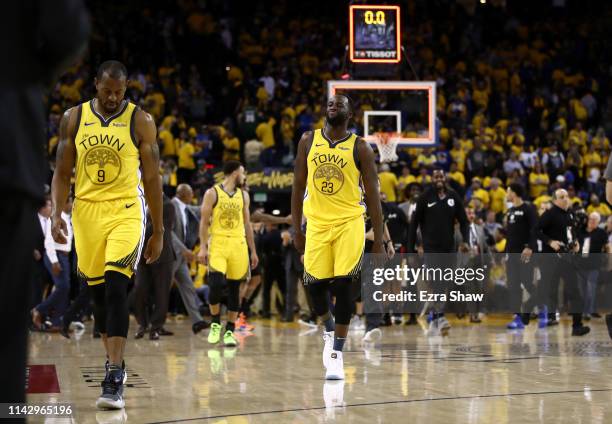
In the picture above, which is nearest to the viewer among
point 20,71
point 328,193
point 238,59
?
point 20,71

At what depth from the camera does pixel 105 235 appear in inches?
266

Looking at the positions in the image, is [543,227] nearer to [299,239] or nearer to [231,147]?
[299,239]

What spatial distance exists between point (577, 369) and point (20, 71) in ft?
23.1

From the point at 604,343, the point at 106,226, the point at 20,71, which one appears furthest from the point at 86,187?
the point at 604,343

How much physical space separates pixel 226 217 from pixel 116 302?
17.3ft

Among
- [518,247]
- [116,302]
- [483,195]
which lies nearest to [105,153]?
[116,302]

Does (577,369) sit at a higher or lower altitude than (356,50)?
lower

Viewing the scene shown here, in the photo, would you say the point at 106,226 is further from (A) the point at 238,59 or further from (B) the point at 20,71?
(A) the point at 238,59

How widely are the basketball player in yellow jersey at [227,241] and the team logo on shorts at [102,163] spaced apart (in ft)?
16.3

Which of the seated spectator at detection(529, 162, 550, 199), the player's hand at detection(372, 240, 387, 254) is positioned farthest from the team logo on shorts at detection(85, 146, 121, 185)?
the seated spectator at detection(529, 162, 550, 199)

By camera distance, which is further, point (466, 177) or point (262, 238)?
point (466, 177)

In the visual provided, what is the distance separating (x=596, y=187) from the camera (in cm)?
2258

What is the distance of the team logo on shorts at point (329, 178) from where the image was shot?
8.33m

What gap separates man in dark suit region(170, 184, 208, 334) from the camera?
43.8 ft
